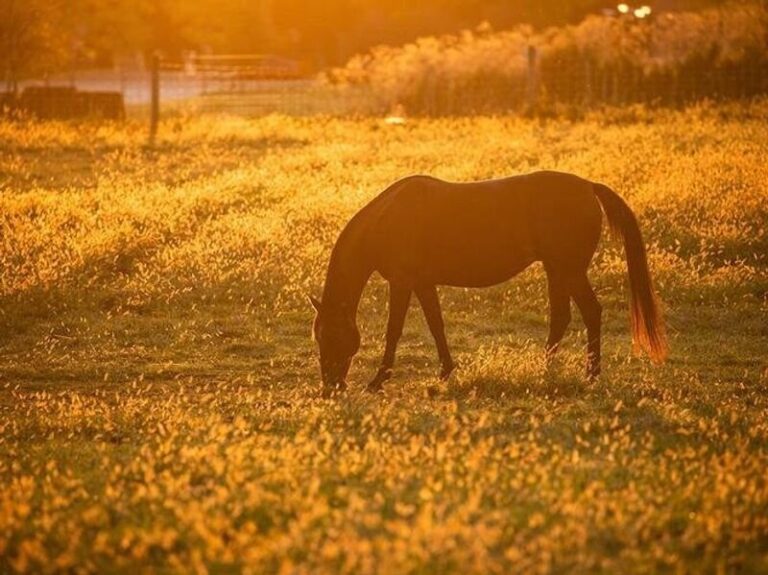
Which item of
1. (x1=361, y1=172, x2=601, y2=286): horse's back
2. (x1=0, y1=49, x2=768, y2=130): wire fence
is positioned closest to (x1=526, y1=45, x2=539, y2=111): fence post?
(x1=0, y1=49, x2=768, y2=130): wire fence

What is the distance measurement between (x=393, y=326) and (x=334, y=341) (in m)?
0.62

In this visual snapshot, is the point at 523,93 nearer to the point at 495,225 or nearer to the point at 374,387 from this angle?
the point at 495,225

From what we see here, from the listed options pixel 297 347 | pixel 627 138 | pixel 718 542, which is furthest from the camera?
pixel 627 138

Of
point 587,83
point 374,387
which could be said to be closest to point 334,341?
point 374,387

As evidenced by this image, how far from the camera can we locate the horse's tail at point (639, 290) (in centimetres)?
870

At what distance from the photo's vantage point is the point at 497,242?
8789 mm

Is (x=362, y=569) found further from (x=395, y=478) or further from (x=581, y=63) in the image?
(x=581, y=63)

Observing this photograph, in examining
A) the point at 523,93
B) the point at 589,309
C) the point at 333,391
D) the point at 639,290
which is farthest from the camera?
the point at 523,93

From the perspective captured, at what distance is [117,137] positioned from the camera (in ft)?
76.5

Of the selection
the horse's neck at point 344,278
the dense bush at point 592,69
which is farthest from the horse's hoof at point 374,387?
the dense bush at point 592,69

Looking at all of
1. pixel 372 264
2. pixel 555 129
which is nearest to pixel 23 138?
pixel 555 129

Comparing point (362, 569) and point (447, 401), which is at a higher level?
point (362, 569)

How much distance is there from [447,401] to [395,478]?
221 centimetres

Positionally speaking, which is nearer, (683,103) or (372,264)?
(372,264)
